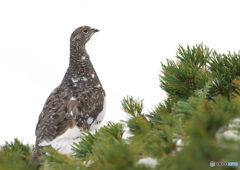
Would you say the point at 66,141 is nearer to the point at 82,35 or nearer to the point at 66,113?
the point at 66,113

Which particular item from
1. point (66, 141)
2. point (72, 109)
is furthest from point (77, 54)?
point (66, 141)

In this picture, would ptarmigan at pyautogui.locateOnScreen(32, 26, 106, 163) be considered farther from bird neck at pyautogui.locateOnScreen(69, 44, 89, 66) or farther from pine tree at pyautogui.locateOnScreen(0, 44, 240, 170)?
pine tree at pyautogui.locateOnScreen(0, 44, 240, 170)

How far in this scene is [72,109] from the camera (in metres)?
4.04

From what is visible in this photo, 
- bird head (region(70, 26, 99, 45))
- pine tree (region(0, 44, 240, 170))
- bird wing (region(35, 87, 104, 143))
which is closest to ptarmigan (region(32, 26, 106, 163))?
bird wing (region(35, 87, 104, 143))

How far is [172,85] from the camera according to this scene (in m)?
2.75

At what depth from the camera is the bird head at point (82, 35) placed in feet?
16.8

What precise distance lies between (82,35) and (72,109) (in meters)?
1.71

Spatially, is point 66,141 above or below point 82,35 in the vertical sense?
below

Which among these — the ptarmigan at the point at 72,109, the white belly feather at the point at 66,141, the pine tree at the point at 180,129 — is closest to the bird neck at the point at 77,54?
the ptarmigan at the point at 72,109

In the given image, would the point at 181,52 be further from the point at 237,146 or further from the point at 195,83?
the point at 237,146

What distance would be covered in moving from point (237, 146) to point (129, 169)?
16.9 inches

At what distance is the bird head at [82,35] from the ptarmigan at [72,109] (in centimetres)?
36

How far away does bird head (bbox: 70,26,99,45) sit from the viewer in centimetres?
513

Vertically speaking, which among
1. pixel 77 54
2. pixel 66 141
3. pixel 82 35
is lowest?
pixel 66 141
